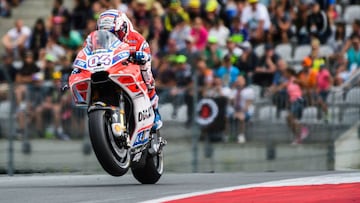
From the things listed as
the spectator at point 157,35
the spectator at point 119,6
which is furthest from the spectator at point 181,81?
the spectator at point 119,6

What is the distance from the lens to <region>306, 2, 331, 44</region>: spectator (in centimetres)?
1902

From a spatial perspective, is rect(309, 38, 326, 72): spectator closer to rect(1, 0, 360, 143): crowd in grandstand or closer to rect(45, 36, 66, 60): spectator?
rect(1, 0, 360, 143): crowd in grandstand

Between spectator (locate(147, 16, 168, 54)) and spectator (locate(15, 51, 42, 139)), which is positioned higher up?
spectator (locate(147, 16, 168, 54))

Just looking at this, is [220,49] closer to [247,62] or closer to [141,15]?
[247,62]

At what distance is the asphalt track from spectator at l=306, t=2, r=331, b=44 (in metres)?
7.11

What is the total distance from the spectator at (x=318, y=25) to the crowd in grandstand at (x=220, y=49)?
17 mm

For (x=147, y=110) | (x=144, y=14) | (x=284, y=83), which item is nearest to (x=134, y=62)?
(x=147, y=110)

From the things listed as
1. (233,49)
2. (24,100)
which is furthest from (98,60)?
(233,49)

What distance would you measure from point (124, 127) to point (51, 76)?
7914 mm

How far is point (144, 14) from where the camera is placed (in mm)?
20641

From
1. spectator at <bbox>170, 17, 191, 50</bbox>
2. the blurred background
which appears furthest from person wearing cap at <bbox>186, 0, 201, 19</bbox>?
spectator at <bbox>170, 17, 191, 50</bbox>

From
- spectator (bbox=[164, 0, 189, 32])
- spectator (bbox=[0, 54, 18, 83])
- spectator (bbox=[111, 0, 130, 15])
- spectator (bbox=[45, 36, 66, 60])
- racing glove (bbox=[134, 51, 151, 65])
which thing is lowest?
racing glove (bbox=[134, 51, 151, 65])

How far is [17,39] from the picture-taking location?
20953mm

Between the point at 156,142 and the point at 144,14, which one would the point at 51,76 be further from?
the point at 156,142
